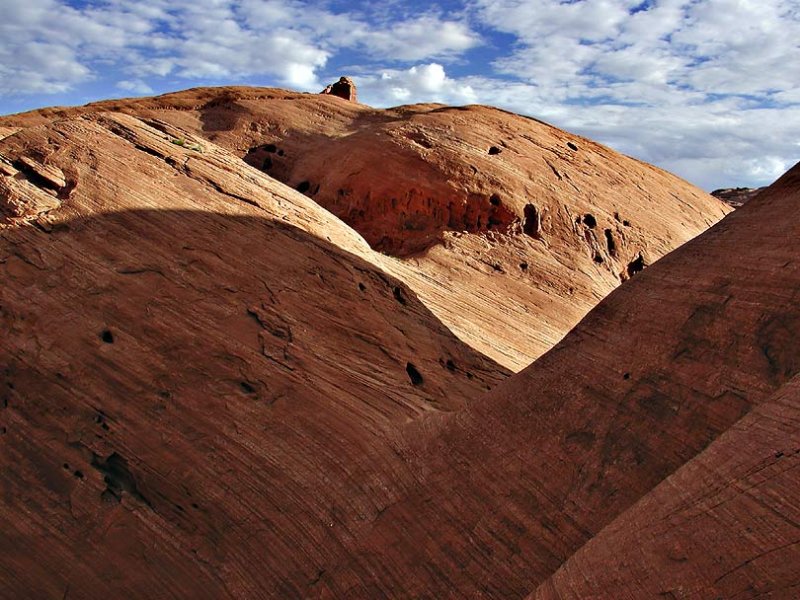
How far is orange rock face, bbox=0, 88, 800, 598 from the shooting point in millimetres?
5438

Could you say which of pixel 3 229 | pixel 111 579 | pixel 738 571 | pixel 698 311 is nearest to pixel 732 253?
pixel 698 311

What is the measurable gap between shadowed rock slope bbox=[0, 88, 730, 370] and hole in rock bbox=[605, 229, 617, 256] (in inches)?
1.3

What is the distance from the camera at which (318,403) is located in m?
8.04

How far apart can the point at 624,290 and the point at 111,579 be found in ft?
18.2

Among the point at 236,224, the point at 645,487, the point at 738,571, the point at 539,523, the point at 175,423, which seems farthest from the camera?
the point at 236,224

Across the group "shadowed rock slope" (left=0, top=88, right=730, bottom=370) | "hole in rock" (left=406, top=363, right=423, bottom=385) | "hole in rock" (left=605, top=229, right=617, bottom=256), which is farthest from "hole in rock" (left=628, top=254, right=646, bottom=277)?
"hole in rock" (left=406, top=363, right=423, bottom=385)

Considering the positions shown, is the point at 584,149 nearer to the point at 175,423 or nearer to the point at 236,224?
the point at 236,224

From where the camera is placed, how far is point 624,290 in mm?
7082

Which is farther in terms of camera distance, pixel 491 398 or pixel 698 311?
pixel 491 398

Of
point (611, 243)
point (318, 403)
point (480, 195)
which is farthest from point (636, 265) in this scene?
point (318, 403)

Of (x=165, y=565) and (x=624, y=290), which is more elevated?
(x=624, y=290)

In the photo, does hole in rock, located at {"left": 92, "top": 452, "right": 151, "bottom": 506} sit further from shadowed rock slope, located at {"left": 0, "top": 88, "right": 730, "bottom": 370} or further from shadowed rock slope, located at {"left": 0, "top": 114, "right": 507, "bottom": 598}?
shadowed rock slope, located at {"left": 0, "top": 88, "right": 730, "bottom": 370}

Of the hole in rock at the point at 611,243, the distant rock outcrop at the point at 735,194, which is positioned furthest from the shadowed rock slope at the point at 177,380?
the distant rock outcrop at the point at 735,194

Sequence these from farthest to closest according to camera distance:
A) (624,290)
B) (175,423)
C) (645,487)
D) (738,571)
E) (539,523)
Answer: (175,423) < (624,290) < (539,523) < (645,487) < (738,571)
